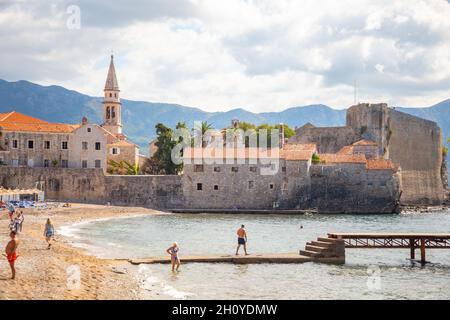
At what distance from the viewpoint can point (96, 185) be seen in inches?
2822

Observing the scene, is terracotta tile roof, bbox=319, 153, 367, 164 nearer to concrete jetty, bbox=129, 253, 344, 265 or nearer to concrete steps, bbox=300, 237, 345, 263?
concrete steps, bbox=300, 237, 345, 263

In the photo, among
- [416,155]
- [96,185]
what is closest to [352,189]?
[96,185]

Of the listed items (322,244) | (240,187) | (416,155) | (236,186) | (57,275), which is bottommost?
(57,275)

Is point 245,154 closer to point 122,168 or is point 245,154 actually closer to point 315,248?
point 122,168

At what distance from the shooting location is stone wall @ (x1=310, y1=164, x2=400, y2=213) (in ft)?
240

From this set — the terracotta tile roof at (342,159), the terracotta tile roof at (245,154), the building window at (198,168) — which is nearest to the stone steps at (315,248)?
the terracotta tile roof at (245,154)

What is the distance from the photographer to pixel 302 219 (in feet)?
208

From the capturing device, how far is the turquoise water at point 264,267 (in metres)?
24.0

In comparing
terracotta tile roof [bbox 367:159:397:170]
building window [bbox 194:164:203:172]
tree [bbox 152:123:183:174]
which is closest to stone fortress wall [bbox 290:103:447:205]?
terracotta tile roof [bbox 367:159:397:170]

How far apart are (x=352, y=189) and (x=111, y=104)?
44.3 m

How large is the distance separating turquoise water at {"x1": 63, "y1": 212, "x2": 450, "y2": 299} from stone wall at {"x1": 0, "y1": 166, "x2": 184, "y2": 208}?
14783 mm

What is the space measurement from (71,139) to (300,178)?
27.0m
